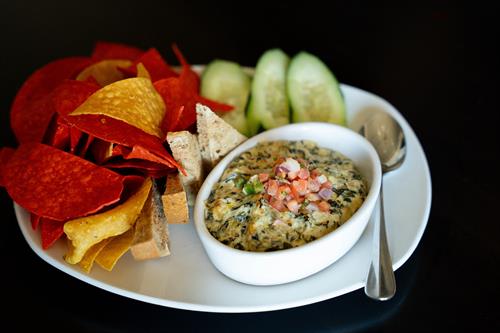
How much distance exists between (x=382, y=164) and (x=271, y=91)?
608 mm

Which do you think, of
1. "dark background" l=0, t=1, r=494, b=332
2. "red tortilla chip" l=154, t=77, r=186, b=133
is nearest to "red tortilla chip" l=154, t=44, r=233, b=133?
"red tortilla chip" l=154, t=77, r=186, b=133

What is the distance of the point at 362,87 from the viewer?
9.73 ft

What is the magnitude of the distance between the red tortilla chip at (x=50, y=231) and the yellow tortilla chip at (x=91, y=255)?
124 mm

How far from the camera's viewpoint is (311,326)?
5.77ft

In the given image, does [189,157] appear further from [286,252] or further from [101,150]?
[286,252]

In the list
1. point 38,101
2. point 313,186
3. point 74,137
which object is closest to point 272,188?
point 313,186

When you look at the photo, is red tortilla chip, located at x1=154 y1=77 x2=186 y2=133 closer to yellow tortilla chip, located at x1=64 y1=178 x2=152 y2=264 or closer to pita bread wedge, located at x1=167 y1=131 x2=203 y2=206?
pita bread wedge, located at x1=167 y1=131 x2=203 y2=206

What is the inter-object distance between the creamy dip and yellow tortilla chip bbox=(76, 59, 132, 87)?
698 millimetres

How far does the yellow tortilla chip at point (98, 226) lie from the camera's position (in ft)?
5.96

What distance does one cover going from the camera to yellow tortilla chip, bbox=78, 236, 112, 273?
1849 millimetres

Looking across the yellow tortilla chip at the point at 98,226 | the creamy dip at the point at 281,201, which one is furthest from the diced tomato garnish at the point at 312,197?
the yellow tortilla chip at the point at 98,226

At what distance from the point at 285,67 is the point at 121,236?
112 centimetres

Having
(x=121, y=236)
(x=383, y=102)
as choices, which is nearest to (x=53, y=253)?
(x=121, y=236)

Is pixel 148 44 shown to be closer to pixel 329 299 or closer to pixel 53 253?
pixel 53 253
